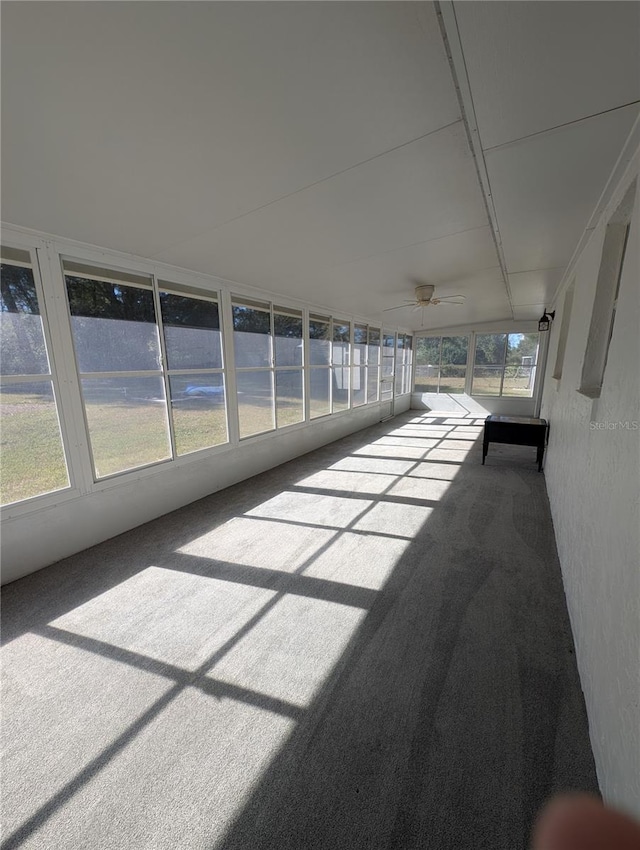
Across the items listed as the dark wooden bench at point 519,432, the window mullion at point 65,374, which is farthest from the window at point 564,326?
the window mullion at point 65,374

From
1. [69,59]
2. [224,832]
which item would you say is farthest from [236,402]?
[224,832]

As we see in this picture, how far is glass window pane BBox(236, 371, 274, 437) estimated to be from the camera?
4.38 metres

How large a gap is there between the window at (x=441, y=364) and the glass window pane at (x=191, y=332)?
7422mm

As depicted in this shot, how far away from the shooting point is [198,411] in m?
3.84

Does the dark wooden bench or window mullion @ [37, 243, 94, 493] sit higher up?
window mullion @ [37, 243, 94, 493]

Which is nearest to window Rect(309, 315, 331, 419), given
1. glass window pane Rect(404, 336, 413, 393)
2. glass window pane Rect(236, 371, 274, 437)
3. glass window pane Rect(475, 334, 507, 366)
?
glass window pane Rect(236, 371, 274, 437)

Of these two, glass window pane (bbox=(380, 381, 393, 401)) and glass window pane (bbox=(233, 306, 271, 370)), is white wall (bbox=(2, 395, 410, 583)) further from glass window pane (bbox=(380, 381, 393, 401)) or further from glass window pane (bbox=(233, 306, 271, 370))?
glass window pane (bbox=(380, 381, 393, 401))

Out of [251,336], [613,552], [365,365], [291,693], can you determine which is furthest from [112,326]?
[365,365]

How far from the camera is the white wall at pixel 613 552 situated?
1144 mm

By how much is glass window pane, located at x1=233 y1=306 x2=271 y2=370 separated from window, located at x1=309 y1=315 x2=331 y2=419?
1.13m

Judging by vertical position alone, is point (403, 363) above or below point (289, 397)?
above

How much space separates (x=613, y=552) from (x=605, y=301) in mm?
1746

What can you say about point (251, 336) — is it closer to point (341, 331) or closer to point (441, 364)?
point (341, 331)

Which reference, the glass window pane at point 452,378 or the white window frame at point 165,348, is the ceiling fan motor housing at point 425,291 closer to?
the white window frame at point 165,348
